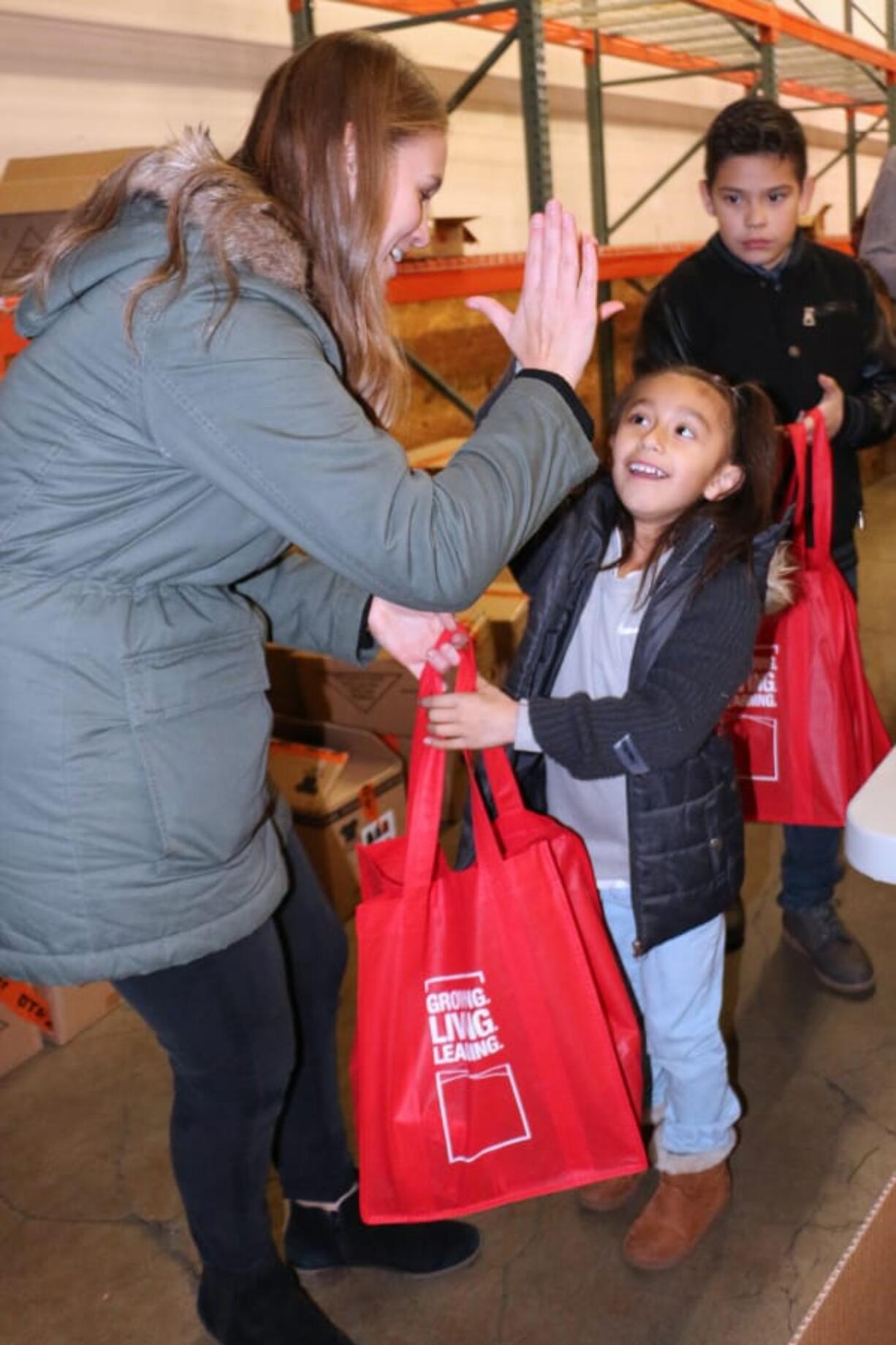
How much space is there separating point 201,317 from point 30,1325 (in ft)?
4.97

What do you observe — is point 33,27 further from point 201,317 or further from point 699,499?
point 201,317

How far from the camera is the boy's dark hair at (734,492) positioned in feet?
5.42

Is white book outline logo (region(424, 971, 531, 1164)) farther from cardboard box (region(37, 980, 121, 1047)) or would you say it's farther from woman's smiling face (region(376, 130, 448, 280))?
cardboard box (region(37, 980, 121, 1047))

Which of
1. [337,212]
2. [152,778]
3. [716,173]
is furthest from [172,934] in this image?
[716,173]

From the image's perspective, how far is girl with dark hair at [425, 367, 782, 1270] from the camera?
62.4 inches

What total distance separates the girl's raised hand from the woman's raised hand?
0.44 meters

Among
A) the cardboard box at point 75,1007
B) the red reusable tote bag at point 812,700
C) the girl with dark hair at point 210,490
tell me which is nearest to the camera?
the girl with dark hair at point 210,490

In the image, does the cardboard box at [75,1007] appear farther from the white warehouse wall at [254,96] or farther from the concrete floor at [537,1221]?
the white warehouse wall at [254,96]

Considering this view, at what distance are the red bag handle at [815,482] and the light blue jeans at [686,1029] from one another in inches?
26.7

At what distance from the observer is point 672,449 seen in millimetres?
1671

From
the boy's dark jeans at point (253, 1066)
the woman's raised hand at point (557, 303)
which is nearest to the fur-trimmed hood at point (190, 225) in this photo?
the woman's raised hand at point (557, 303)

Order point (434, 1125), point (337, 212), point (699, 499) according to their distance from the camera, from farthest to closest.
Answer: point (699, 499), point (434, 1125), point (337, 212)

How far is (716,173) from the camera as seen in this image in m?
2.30

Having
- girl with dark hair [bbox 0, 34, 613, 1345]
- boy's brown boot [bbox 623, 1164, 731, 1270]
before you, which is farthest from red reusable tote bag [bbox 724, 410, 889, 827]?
girl with dark hair [bbox 0, 34, 613, 1345]
